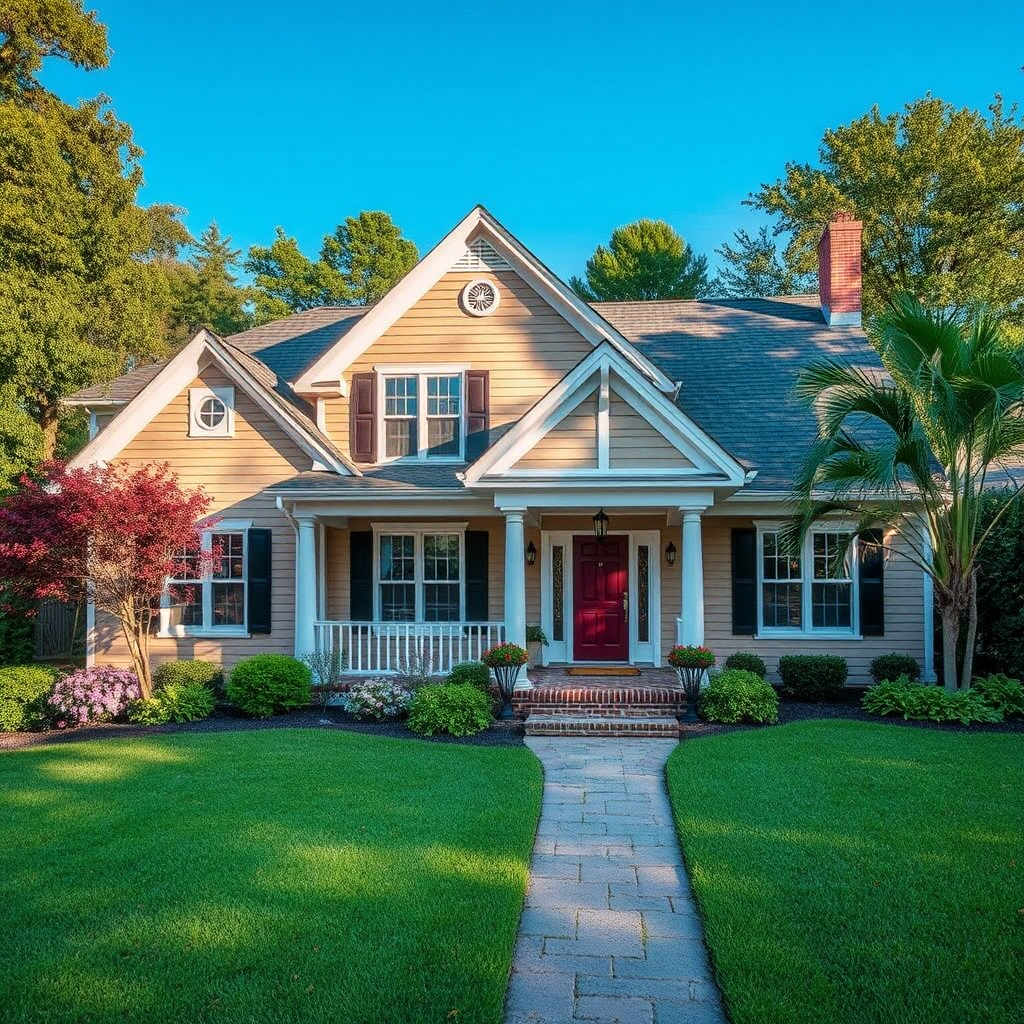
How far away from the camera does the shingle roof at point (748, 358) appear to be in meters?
12.6

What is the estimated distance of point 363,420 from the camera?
1305cm

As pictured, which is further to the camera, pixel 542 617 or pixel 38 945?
pixel 542 617

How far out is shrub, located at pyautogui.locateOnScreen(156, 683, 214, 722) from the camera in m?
10.4

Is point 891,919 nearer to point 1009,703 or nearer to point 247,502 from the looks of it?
point 1009,703

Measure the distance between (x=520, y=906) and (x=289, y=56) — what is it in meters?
15.0

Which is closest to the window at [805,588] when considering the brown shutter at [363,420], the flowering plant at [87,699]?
the brown shutter at [363,420]

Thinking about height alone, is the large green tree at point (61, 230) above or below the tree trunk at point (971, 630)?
above

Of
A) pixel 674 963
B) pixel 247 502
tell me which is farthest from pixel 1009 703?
pixel 247 502

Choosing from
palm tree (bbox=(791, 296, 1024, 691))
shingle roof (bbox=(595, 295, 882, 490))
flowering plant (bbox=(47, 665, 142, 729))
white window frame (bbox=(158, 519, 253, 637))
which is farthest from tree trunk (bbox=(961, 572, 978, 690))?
flowering plant (bbox=(47, 665, 142, 729))

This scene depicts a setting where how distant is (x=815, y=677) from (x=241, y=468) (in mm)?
9800

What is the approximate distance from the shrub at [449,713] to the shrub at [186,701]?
3.24 m

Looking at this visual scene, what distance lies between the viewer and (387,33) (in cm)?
1384

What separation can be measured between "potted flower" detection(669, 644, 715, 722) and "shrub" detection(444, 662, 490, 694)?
270 centimetres

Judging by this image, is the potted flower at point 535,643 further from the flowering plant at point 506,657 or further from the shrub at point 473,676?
the flowering plant at point 506,657
